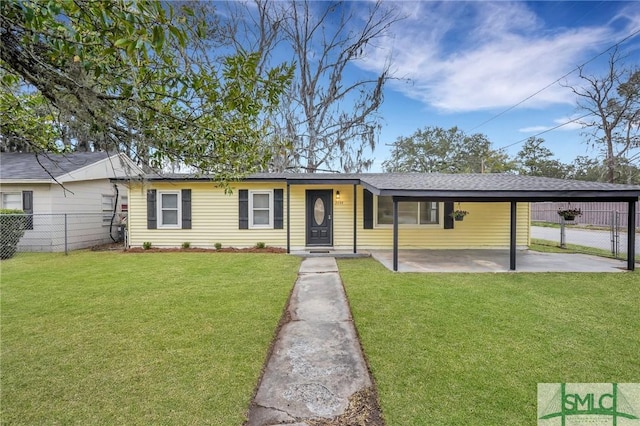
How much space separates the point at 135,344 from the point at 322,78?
1792 centimetres

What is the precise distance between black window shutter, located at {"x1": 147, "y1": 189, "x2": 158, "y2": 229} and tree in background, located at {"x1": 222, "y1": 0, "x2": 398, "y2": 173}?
745 cm

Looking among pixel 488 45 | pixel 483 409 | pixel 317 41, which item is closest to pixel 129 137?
pixel 483 409

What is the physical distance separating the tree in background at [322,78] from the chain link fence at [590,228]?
9.66 m

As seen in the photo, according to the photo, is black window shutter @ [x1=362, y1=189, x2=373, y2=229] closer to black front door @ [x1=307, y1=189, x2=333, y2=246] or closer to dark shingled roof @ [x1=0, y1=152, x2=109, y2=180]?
black front door @ [x1=307, y1=189, x2=333, y2=246]

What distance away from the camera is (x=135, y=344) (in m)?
3.18

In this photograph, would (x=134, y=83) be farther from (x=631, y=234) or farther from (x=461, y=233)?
(x=461, y=233)

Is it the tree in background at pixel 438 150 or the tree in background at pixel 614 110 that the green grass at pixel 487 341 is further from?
the tree in background at pixel 438 150

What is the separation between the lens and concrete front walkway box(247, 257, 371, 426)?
2.17m

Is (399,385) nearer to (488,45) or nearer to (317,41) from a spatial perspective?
(488,45)

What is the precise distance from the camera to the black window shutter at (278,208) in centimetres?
977

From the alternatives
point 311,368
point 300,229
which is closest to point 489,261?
point 300,229

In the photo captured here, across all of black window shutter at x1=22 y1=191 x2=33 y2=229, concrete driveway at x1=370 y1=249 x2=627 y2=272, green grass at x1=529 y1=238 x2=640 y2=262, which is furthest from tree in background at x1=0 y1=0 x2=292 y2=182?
green grass at x1=529 y1=238 x2=640 y2=262

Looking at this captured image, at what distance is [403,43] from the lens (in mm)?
15508

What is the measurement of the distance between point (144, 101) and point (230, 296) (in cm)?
335
